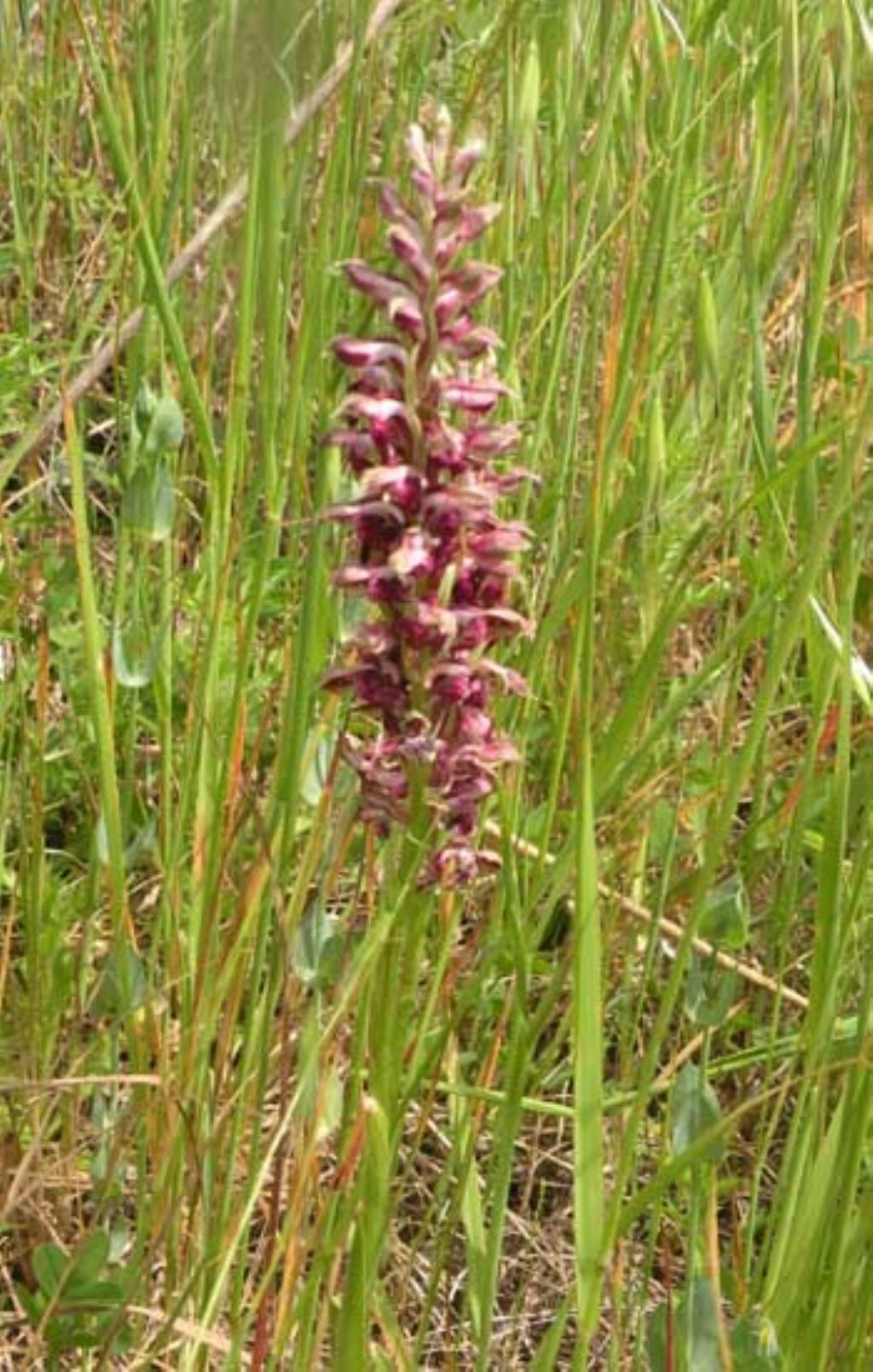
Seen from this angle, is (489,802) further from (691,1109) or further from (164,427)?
(691,1109)

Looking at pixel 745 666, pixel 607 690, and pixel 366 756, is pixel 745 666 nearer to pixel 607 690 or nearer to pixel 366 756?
pixel 607 690

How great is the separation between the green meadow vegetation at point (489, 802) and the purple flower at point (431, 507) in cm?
7

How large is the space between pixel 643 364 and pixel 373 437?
2.18 feet

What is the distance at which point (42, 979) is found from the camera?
4.48ft

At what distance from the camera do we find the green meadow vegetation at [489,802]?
0.99 metres

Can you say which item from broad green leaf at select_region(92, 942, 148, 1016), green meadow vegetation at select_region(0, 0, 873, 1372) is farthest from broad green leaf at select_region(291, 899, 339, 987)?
broad green leaf at select_region(92, 942, 148, 1016)

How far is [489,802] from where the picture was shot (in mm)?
1496

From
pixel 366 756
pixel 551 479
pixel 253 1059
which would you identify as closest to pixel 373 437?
pixel 366 756

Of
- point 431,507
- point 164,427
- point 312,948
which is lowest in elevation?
point 312,948

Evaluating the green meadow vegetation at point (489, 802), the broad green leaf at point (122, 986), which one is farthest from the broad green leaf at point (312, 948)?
the broad green leaf at point (122, 986)

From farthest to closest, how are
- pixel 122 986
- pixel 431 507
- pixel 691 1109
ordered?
pixel 122 986
pixel 691 1109
pixel 431 507

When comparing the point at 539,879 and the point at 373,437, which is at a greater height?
the point at 373,437

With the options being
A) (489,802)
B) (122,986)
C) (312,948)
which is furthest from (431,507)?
(489,802)

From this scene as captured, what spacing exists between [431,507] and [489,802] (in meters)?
0.70
